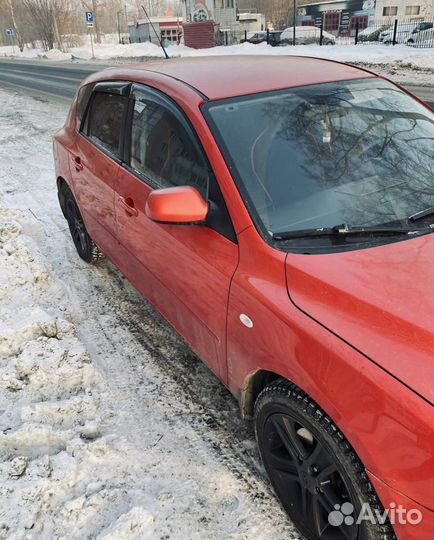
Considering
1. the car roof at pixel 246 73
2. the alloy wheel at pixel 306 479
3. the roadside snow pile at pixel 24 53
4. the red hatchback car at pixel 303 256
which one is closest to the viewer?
the red hatchback car at pixel 303 256

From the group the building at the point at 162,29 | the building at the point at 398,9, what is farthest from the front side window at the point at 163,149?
the building at the point at 162,29

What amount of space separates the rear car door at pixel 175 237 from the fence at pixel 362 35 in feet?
87.6

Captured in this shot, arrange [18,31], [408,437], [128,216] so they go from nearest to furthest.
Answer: [408,437] → [128,216] → [18,31]

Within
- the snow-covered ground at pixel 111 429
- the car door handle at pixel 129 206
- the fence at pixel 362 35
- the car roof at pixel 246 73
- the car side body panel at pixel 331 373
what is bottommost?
the snow-covered ground at pixel 111 429

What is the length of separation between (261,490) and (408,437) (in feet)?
3.65

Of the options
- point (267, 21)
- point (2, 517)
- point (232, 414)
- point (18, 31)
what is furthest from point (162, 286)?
point (18, 31)

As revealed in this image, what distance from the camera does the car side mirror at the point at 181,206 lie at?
229 centimetres

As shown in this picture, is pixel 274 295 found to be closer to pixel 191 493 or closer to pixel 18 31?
pixel 191 493

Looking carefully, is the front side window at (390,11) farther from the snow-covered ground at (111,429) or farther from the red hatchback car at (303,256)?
the snow-covered ground at (111,429)

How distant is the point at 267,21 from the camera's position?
6838 cm

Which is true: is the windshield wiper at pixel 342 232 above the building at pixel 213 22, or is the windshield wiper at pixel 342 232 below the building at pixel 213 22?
below

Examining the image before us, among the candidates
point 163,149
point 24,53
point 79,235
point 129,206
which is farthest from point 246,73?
point 24,53

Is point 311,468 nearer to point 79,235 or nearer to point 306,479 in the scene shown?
point 306,479

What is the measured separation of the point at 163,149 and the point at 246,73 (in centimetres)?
67
